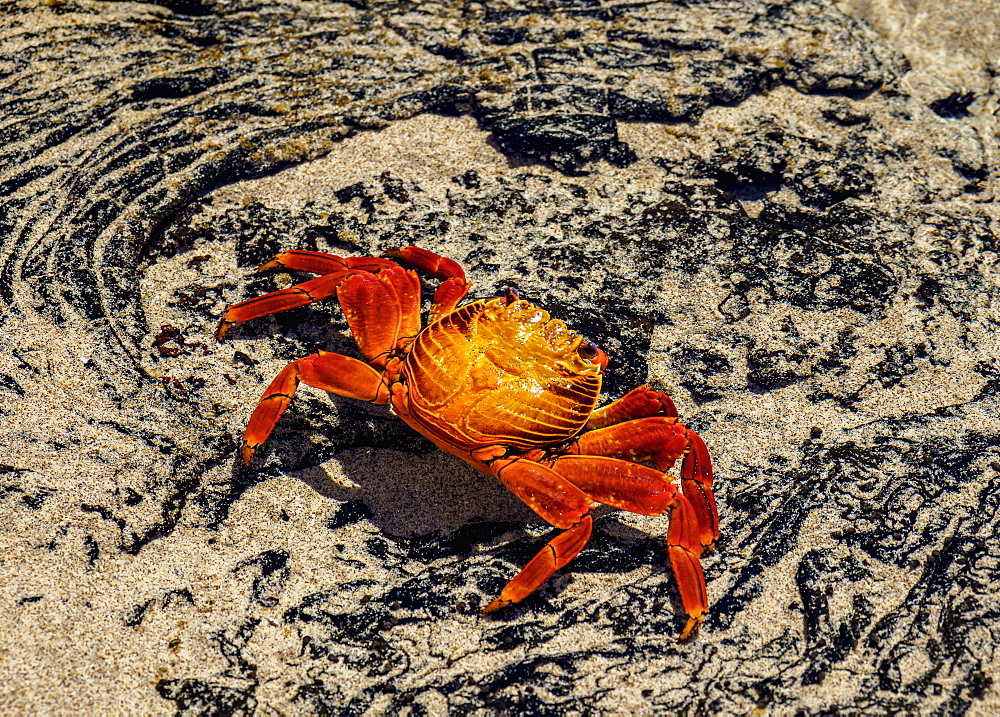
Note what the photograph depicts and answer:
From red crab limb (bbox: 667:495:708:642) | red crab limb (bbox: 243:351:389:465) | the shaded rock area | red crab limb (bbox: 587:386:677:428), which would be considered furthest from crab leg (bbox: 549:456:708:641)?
red crab limb (bbox: 243:351:389:465)

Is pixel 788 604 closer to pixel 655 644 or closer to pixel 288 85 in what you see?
pixel 655 644

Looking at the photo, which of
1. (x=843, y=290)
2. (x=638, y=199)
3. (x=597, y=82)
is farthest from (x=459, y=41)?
(x=843, y=290)

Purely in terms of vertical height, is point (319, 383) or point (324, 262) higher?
point (324, 262)

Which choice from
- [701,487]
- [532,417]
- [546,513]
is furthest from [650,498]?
[532,417]

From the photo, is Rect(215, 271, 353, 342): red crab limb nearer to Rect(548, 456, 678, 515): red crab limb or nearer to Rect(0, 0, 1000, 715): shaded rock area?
Rect(0, 0, 1000, 715): shaded rock area

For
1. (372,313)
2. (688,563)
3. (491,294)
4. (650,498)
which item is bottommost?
(688,563)

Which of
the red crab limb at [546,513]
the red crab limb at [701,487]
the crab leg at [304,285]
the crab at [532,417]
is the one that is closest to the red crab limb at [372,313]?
the crab at [532,417]

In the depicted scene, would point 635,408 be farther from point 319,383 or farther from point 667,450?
point 319,383
